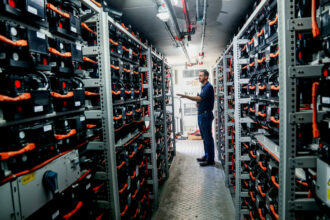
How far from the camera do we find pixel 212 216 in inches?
113

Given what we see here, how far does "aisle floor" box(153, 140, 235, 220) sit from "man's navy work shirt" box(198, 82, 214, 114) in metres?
1.31

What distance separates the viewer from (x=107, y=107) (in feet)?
5.51

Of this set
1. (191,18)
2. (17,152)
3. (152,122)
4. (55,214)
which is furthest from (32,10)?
(191,18)

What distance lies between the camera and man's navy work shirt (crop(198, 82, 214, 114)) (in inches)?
168

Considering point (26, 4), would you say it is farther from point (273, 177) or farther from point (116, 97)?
point (273, 177)

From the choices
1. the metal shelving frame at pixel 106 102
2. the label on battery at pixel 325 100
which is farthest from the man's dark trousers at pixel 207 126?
the label on battery at pixel 325 100

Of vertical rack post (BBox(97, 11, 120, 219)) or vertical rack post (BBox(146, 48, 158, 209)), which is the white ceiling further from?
vertical rack post (BBox(97, 11, 120, 219))

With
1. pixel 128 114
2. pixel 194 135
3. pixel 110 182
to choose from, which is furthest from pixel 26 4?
pixel 194 135

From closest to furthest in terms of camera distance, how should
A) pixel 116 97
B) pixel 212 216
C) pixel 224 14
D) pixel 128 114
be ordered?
pixel 116 97, pixel 128 114, pixel 212 216, pixel 224 14

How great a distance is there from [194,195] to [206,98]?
6.18ft

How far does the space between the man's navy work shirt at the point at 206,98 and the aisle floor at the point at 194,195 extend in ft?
4.31

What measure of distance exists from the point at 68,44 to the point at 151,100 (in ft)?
5.32

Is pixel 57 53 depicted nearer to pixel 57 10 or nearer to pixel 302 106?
pixel 57 10

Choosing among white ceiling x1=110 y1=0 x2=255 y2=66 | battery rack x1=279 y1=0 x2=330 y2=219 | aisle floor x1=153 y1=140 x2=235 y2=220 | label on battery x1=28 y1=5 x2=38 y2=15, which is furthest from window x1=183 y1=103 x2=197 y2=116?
label on battery x1=28 y1=5 x2=38 y2=15
